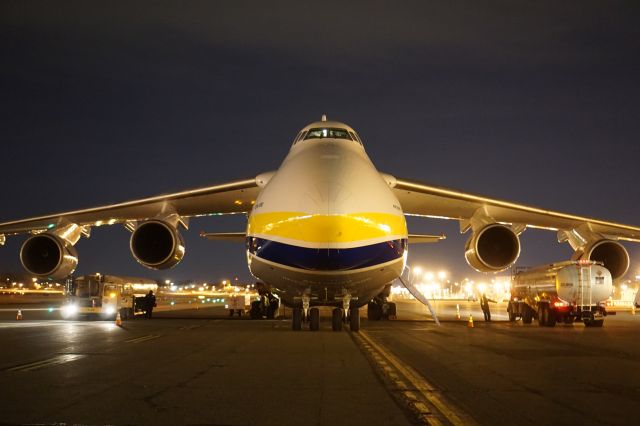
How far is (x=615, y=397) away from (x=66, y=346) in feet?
29.4

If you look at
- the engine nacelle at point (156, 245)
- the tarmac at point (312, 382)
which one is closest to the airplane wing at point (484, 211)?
the tarmac at point (312, 382)

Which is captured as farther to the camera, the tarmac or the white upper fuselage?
the white upper fuselage

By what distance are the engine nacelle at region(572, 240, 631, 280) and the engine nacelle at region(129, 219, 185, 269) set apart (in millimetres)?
11516

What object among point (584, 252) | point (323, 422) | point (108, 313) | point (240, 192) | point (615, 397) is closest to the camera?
point (323, 422)

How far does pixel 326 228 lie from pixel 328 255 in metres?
0.53

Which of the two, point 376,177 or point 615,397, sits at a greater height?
point 376,177

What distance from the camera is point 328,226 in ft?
36.5

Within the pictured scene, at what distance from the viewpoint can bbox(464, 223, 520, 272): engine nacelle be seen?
54.2 ft

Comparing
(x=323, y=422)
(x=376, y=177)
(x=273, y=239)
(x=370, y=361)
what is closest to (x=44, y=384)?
(x=323, y=422)

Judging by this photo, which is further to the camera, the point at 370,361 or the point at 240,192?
the point at 240,192

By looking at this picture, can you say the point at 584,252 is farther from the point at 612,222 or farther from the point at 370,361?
the point at 370,361

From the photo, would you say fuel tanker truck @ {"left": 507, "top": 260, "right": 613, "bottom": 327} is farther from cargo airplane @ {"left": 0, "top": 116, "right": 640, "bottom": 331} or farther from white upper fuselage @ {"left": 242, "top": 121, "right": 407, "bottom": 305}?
white upper fuselage @ {"left": 242, "top": 121, "right": 407, "bottom": 305}

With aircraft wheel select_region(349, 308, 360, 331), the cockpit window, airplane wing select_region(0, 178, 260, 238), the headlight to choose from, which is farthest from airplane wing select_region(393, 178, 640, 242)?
the headlight

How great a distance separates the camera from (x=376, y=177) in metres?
13.0
